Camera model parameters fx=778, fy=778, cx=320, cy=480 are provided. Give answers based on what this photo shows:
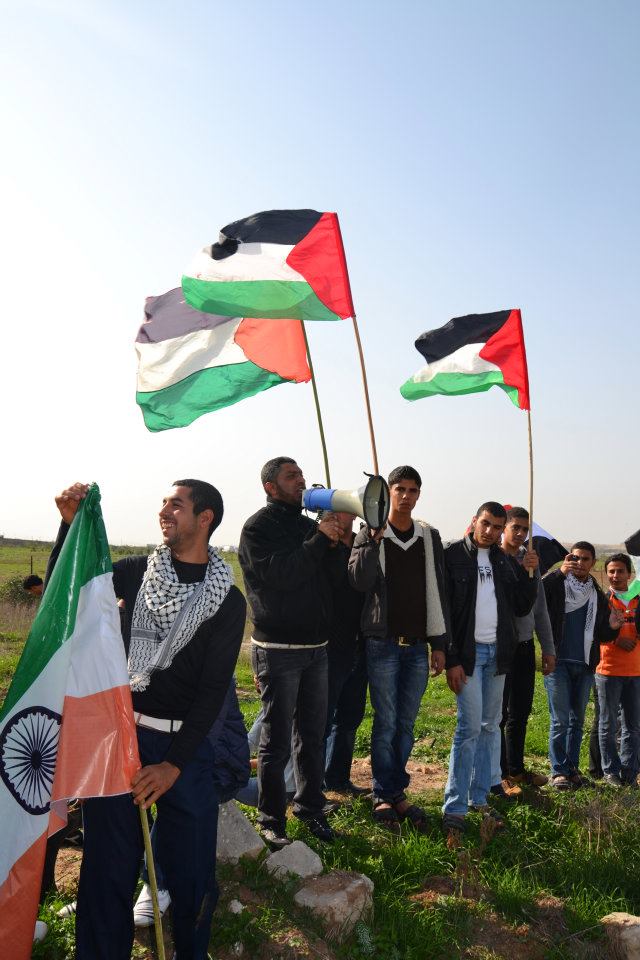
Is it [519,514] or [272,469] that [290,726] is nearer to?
[272,469]

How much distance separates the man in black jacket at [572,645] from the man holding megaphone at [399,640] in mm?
2095

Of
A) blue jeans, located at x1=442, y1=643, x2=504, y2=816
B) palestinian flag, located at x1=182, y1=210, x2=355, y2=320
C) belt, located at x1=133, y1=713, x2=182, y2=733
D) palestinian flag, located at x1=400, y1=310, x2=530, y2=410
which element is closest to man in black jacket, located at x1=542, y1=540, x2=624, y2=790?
blue jeans, located at x1=442, y1=643, x2=504, y2=816

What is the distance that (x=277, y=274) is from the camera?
19.6ft

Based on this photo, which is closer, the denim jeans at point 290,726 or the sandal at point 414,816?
the denim jeans at point 290,726

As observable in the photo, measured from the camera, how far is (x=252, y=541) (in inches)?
206

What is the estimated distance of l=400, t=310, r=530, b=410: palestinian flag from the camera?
7.12 metres

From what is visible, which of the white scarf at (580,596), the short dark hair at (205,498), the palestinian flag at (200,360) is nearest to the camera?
the short dark hair at (205,498)

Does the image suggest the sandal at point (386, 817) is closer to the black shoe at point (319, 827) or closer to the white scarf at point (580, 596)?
the black shoe at point (319, 827)

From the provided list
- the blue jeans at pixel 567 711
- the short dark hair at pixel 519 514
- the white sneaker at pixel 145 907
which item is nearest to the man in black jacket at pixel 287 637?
Answer: the white sneaker at pixel 145 907

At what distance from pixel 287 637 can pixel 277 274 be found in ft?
9.00

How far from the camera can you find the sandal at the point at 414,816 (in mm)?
A: 5613

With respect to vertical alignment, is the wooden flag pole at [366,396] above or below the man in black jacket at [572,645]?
above

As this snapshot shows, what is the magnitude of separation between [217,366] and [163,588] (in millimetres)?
3141

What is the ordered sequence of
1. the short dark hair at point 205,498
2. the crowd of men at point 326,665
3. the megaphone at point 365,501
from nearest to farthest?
the crowd of men at point 326,665
the short dark hair at point 205,498
the megaphone at point 365,501
